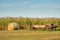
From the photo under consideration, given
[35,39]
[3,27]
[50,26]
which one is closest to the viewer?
[35,39]

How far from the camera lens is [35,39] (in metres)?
22.5

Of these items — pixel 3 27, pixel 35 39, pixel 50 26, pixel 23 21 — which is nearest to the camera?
pixel 35 39

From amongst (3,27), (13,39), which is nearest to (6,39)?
(13,39)

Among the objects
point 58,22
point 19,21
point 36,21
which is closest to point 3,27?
point 19,21

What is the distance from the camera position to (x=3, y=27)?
39.6 metres

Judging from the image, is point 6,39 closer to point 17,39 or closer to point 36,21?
point 17,39

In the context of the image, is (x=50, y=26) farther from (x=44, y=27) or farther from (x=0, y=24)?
(x=0, y=24)

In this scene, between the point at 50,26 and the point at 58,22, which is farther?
the point at 58,22

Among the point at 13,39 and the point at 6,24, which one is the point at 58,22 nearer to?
the point at 6,24

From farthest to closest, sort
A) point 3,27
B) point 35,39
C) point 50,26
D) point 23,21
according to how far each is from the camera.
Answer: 1. point 23,21
2. point 3,27
3. point 50,26
4. point 35,39

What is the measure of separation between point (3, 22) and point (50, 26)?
34.4 feet

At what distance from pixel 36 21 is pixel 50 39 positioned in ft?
67.8

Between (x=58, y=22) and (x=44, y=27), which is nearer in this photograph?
(x=44, y=27)

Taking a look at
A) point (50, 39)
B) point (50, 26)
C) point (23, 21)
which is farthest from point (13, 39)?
point (23, 21)
